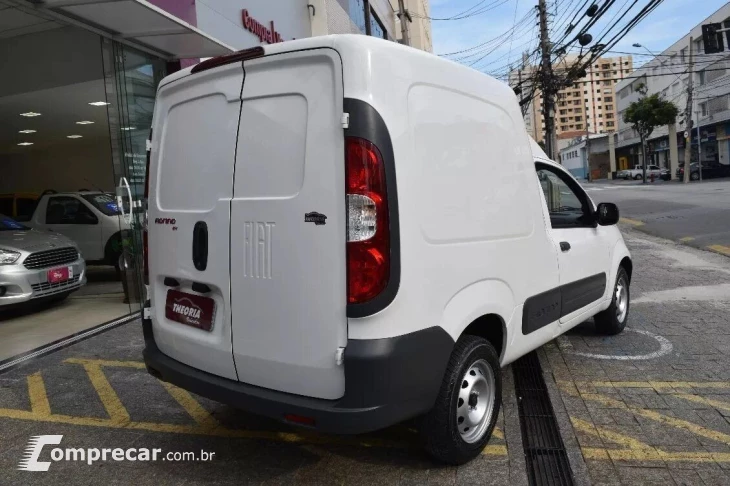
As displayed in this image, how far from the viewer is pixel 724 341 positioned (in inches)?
204

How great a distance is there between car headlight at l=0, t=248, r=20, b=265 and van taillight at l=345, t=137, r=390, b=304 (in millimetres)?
6505

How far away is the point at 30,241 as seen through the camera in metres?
7.93

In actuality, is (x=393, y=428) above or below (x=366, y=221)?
below

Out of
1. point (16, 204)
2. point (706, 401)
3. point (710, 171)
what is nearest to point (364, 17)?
point (16, 204)

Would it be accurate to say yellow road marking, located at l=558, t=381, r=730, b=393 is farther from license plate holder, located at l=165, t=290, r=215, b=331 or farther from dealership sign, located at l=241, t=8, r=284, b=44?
dealership sign, located at l=241, t=8, r=284, b=44

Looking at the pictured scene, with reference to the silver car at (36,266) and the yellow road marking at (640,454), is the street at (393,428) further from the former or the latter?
the silver car at (36,266)

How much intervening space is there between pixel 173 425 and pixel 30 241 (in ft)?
17.6

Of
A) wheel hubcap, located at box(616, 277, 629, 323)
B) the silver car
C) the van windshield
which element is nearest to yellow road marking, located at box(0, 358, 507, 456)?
wheel hubcap, located at box(616, 277, 629, 323)

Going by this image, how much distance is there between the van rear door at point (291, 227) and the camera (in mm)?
2570

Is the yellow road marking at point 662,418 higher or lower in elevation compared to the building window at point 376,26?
lower

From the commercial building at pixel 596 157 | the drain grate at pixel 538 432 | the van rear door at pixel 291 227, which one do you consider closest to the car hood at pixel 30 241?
the van rear door at pixel 291 227

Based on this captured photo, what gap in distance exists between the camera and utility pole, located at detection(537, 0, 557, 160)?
906 inches

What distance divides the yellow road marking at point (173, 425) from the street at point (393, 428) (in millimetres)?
12

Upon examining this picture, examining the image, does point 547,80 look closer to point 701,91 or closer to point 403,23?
point 403,23
